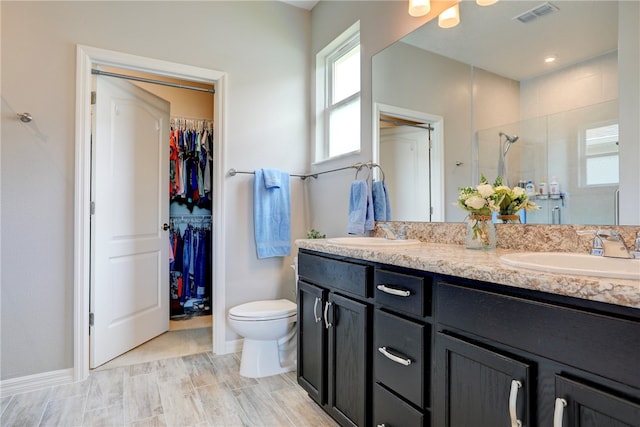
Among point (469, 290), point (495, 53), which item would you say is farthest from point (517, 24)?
point (469, 290)

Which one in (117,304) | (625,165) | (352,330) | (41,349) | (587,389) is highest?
(625,165)

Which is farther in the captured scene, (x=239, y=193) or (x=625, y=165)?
(x=239, y=193)

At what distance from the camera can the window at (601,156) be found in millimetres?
1152

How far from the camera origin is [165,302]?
9.95 feet

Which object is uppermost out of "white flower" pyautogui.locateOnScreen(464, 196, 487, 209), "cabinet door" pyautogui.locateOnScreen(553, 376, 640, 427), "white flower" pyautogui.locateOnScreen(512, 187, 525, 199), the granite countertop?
"white flower" pyautogui.locateOnScreen(512, 187, 525, 199)

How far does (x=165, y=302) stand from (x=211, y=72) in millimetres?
2008

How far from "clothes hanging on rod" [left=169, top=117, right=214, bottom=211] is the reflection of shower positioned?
2.81 metres

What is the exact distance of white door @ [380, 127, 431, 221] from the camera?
1892 millimetres

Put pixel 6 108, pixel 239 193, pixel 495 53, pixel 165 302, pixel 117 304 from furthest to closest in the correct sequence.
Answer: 1. pixel 165 302
2. pixel 239 193
3. pixel 117 304
4. pixel 6 108
5. pixel 495 53

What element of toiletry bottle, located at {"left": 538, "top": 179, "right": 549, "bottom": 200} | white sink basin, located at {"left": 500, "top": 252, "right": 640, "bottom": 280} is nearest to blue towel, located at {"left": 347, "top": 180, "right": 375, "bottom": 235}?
toiletry bottle, located at {"left": 538, "top": 179, "right": 549, "bottom": 200}

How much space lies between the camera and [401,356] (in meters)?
1.21

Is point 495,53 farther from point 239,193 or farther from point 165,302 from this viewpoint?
point 165,302

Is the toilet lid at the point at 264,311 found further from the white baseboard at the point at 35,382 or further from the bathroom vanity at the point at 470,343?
the white baseboard at the point at 35,382

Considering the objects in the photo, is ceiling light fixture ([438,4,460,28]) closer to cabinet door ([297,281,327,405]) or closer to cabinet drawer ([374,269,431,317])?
cabinet drawer ([374,269,431,317])
